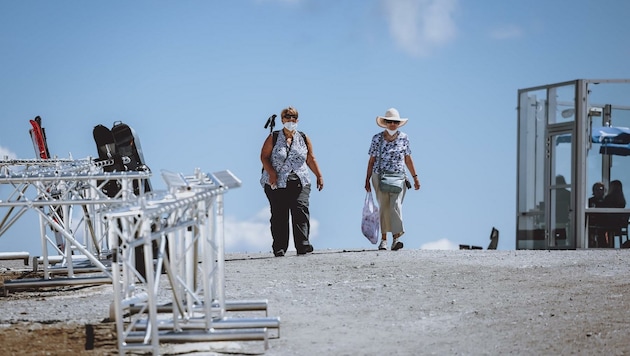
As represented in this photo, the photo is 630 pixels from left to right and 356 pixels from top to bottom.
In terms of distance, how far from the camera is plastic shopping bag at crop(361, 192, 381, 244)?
15734mm

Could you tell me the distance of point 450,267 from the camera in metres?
13.4

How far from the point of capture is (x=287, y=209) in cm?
1523

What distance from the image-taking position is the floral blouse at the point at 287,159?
15148 mm

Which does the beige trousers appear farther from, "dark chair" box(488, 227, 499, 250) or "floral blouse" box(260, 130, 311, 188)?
"dark chair" box(488, 227, 499, 250)

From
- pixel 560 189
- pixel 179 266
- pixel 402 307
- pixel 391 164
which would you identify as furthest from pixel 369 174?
pixel 179 266

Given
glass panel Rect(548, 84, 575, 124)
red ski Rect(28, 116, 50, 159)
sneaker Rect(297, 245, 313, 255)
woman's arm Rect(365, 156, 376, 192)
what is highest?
glass panel Rect(548, 84, 575, 124)

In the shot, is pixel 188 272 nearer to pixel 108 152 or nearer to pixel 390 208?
pixel 108 152

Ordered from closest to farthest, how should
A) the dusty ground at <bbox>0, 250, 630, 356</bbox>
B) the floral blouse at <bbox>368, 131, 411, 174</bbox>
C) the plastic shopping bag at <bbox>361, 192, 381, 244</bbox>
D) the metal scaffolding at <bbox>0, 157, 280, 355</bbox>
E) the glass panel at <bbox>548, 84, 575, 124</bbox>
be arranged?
1. the metal scaffolding at <bbox>0, 157, 280, 355</bbox>
2. the dusty ground at <bbox>0, 250, 630, 356</bbox>
3. the floral blouse at <bbox>368, 131, 411, 174</bbox>
4. the plastic shopping bag at <bbox>361, 192, 381, 244</bbox>
5. the glass panel at <bbox>548, 84, 575, 124</bbox>

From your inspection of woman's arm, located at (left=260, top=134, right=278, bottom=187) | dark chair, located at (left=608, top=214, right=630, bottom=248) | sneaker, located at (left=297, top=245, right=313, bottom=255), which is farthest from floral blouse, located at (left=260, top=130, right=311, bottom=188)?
dark chair, located at (left=608, top=214, right=630, bottom=248)

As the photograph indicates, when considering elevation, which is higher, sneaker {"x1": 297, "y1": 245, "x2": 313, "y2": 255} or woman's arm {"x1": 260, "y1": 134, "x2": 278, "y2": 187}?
woman's arm {"x1": 260, "y1": 134, "x2": 278, "y2": 187}

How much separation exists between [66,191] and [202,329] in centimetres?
432

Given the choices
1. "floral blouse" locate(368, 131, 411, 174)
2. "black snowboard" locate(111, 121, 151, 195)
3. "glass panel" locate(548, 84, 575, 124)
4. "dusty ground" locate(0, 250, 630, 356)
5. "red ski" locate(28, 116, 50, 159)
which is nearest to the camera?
"dusty ground" locate(0, 250, 630, 356)

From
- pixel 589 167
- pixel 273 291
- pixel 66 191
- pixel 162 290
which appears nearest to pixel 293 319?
pixel 273 291

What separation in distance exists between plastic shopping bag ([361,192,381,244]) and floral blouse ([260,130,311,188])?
3.85ft
